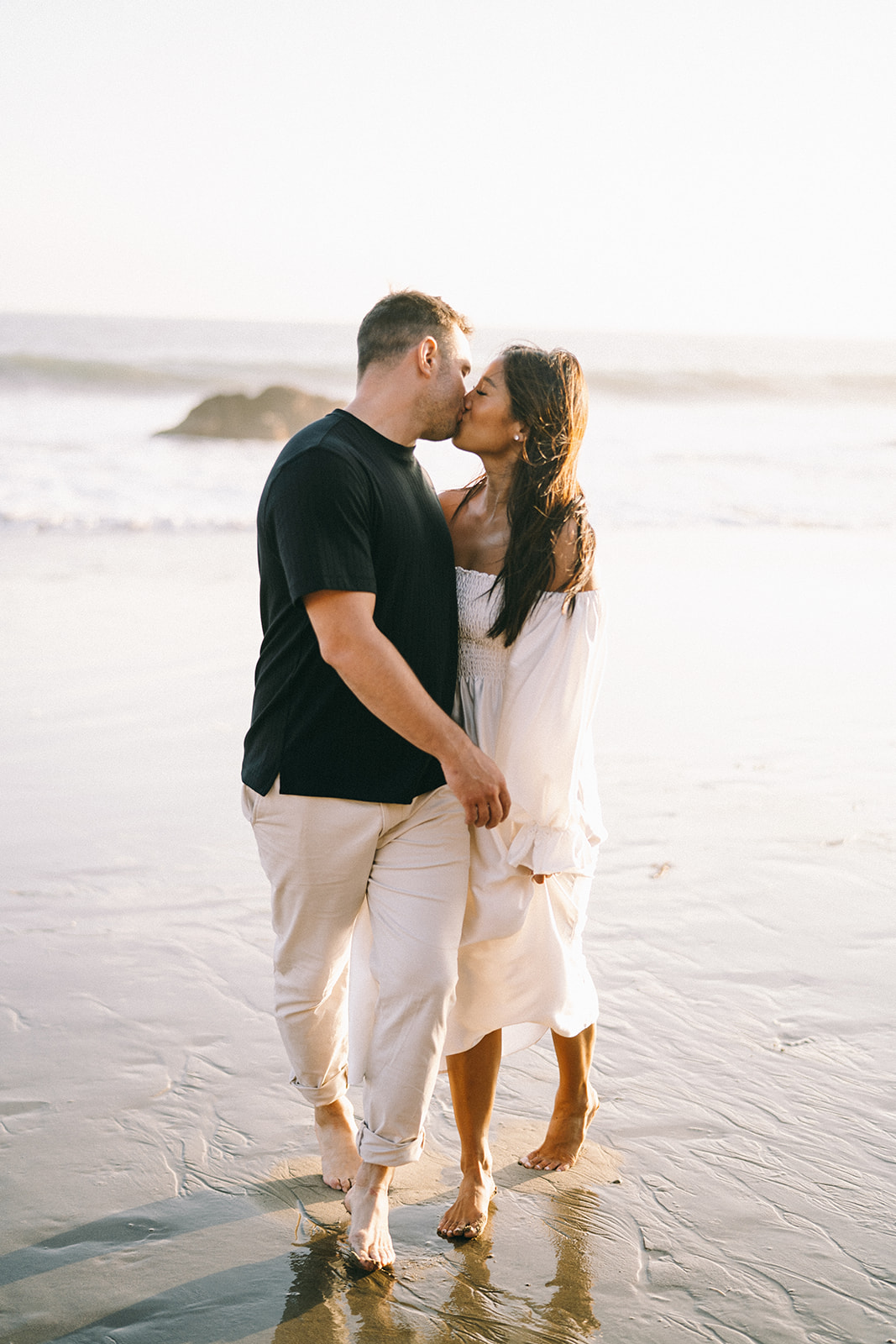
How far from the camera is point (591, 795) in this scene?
285 cm

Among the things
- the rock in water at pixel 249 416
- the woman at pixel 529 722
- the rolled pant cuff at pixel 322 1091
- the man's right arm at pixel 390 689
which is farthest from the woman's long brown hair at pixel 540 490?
the rock in water at pixel 249 416

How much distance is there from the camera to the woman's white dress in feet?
8.62

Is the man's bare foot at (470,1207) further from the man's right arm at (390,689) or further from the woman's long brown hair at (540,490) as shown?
the woman's long brown hair at (540,490)

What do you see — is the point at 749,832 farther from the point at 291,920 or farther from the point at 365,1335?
the point at 365,1335

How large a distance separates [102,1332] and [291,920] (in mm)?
814

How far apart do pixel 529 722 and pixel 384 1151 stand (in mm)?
931

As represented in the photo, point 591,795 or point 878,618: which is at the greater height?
point 591,795

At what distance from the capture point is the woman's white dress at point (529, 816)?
2.63 metres

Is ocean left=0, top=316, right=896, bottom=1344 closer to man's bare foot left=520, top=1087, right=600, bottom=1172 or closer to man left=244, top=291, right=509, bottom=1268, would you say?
man's bare foot left=520, top=1087, right=600, bottom=1172

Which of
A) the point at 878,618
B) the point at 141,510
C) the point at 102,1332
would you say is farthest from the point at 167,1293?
the point at 141,510

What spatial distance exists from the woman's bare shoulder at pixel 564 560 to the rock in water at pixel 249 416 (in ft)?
55.9

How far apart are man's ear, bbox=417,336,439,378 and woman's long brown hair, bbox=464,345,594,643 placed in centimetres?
21

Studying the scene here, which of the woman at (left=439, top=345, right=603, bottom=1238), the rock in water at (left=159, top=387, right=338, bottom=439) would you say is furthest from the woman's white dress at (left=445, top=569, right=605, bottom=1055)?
the rock in water at (left=159, top=387, right=338, bottom=439)

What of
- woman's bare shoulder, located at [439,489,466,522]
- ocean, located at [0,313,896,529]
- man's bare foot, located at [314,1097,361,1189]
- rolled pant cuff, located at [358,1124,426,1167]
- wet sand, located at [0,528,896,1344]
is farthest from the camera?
ocean, located at [0,313,896,529]
